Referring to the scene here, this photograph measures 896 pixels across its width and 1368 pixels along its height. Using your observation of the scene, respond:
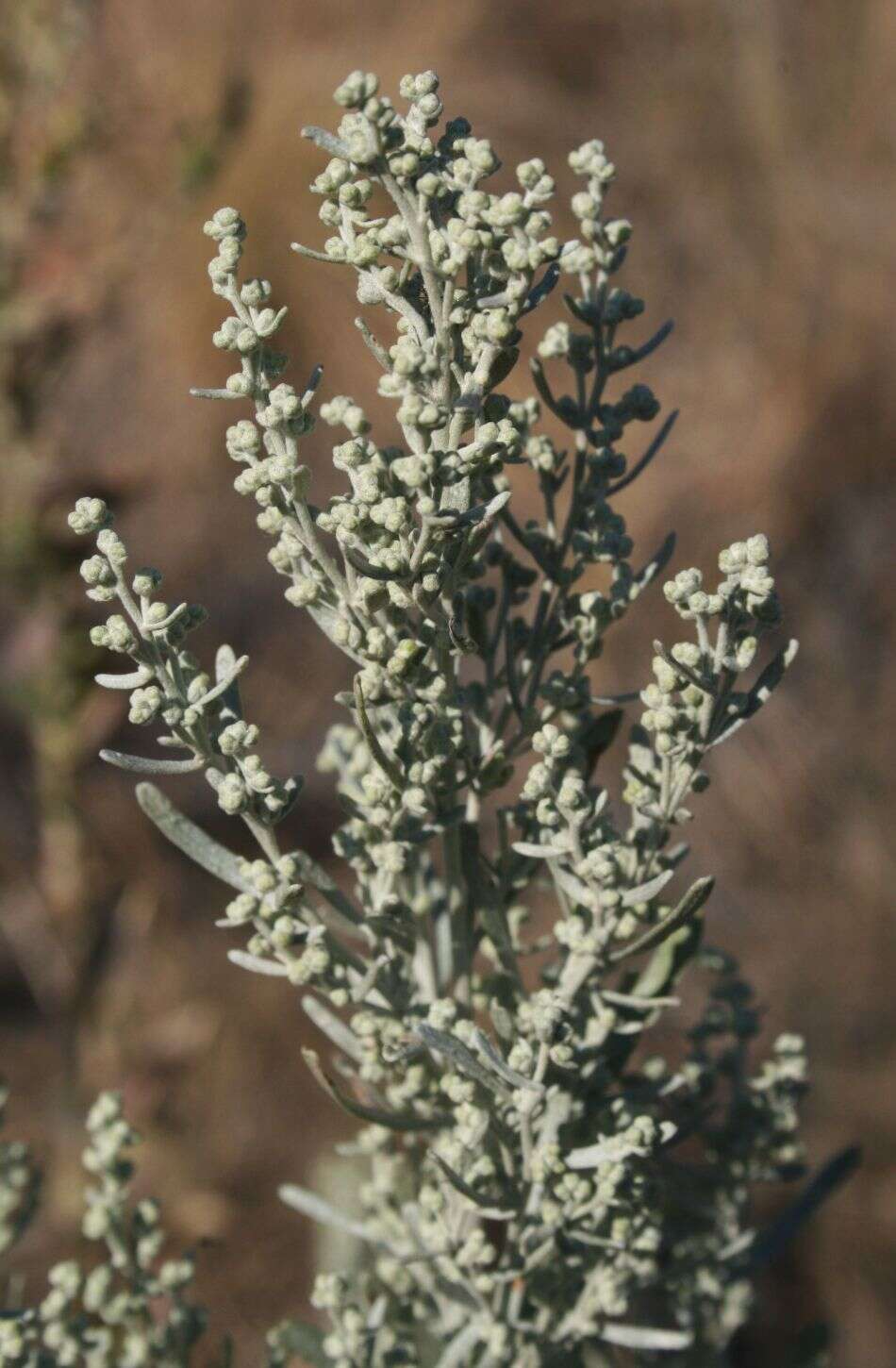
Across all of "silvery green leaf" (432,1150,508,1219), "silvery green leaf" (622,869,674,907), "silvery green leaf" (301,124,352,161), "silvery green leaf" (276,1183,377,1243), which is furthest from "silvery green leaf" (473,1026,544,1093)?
"silvery green leaf" (301,124,352,161)

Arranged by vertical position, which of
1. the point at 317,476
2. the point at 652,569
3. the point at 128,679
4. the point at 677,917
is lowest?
the point at 677,917

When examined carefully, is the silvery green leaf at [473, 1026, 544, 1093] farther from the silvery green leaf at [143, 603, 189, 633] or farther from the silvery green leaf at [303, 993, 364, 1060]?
the silvery green leaf at [143, 603, 189, 633]

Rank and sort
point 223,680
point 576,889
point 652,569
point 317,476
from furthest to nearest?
1. point 317,476
2. point 652,569
3. point 576,889
4. point 223,680

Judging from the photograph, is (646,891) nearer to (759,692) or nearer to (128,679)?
(759,692)

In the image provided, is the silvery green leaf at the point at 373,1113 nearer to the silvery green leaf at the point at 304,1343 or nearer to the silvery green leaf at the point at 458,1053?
the silvery green leaf at the point at 458,1053

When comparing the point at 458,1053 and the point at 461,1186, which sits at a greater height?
the point at 458,1053

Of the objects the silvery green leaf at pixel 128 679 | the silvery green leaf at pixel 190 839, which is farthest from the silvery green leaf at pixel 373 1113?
the silvery green leaf at pixel 128 679

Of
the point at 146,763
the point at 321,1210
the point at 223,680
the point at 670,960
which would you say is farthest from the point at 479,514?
the point at 321,1210
